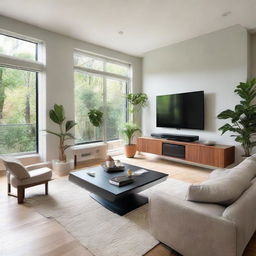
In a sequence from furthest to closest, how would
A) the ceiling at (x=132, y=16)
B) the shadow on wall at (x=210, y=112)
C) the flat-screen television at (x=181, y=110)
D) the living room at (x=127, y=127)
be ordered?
the flat-screen television at (x=181, y=110) < the shadow on wall at (x=210, y=112) < the ceiling at (x=132, y=16) < the living room at (x=127, y=127)

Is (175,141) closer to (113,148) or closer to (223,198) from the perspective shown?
(113,148)

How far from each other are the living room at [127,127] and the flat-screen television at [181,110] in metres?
0.03

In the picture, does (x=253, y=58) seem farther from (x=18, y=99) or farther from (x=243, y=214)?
(x=18, y=99)

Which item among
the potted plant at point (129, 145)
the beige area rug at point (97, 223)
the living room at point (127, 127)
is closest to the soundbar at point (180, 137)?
the living room at point (127, 127)

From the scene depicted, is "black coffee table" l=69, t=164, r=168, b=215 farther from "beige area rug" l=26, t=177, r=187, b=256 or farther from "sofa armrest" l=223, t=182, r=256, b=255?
"sofa armrest" l=223, t=182, r=256, b=255

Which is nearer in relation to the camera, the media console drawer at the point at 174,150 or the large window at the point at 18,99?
the large window at the point at 18,99

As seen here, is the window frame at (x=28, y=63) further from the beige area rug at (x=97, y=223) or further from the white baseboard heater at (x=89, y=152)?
the beige area rug at (x=97, y=223)

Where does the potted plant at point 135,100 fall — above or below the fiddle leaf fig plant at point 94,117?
above

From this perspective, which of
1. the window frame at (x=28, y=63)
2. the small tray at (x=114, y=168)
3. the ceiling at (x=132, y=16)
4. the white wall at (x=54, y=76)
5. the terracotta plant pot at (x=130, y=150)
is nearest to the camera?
the small tray at (x=114, y=168)

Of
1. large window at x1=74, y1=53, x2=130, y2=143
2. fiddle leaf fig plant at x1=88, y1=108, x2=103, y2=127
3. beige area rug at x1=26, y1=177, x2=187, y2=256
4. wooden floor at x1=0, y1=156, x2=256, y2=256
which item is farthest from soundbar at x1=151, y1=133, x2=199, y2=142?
wooden floor at x1=0, y1=156, x2=256, y2=256

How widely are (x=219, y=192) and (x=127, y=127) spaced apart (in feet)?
14.3

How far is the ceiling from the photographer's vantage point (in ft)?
11.5

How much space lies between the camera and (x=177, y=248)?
5.70 ft

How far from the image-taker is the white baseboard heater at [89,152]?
5163mm
